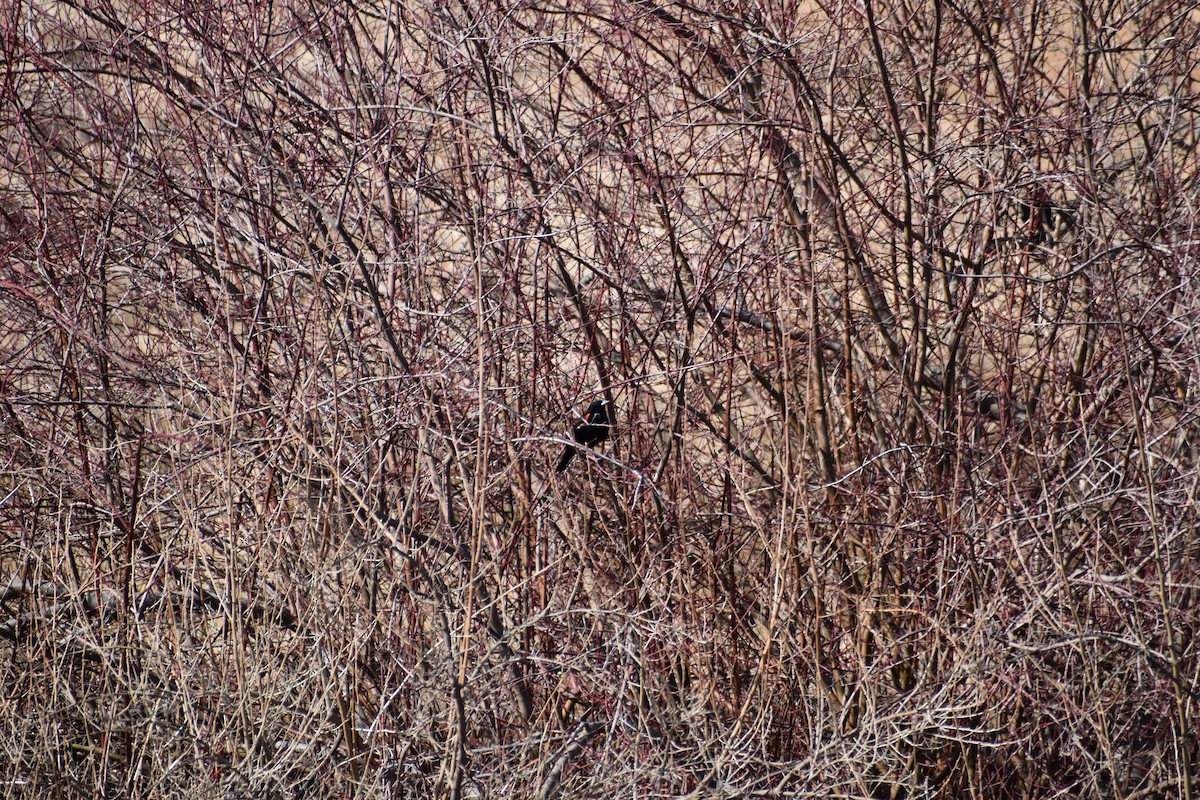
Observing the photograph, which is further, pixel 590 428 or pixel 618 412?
pixel 618 412

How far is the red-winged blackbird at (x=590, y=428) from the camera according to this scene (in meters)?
4.76

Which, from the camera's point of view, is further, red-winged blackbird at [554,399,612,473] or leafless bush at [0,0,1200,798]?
red-winged blackbird at [554,399,612,473]

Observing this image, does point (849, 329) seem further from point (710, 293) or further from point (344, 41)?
point (344, 41)

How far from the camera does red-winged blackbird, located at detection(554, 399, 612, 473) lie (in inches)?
187

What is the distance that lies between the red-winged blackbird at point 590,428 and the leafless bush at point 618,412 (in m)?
0.08

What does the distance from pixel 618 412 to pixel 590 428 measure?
724 millimetres

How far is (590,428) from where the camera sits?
15.6 ft

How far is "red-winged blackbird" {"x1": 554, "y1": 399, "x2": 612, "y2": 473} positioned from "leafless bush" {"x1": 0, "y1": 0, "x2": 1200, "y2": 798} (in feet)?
0.26

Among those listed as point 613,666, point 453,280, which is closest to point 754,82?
point 453,280

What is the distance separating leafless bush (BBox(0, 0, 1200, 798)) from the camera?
158 inches

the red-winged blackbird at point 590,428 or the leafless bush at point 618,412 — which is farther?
the red-winged blackbird at point 590,428

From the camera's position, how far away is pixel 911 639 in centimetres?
482

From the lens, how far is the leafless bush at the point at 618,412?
4.02 m

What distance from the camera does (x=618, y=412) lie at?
5480 millimetres
